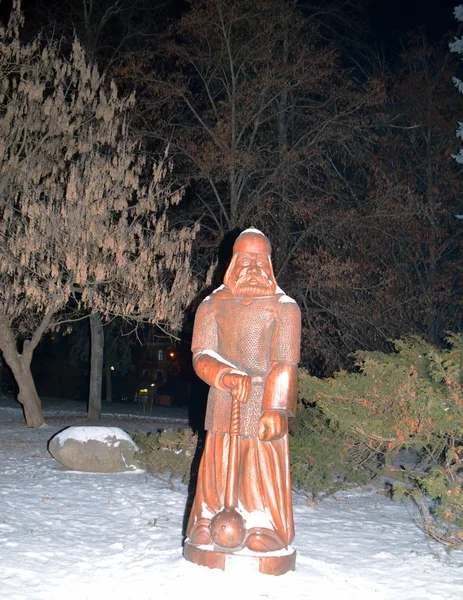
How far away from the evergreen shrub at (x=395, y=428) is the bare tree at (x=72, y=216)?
14.9 ft

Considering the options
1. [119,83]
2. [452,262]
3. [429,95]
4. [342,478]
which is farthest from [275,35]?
[342,478]

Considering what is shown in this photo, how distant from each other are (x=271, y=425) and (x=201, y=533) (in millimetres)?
1050

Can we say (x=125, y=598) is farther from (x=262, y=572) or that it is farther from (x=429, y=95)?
(x=429, y=95)

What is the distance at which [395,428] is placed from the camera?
7473 millimetres

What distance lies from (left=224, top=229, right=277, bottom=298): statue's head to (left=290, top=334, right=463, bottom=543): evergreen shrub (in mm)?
2395

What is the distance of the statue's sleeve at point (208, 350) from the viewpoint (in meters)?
5.46

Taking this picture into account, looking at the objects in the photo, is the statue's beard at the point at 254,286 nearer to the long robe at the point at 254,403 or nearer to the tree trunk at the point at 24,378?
the long robe at the point at 254,403

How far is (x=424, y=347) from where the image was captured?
32.2 feet

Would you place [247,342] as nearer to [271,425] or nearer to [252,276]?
[252,276]

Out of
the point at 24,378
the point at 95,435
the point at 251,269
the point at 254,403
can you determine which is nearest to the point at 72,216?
the point at 95,435

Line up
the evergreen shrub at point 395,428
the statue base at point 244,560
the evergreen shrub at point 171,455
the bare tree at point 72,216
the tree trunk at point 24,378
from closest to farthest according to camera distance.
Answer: the statue base at point 244,560 → the evergreen shrub at point 395,428 → the evergreen shrub at point 171,455 → the bare tree at point 72,216 → the tree trunk at point 24,378

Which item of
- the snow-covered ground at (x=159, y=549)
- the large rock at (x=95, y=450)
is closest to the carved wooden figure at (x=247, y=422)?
the snow-covered ground at (x=159, y=549)

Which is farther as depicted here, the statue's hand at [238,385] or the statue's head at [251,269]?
the statue's head at [251,269]

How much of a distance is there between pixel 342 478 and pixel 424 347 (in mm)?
2498
